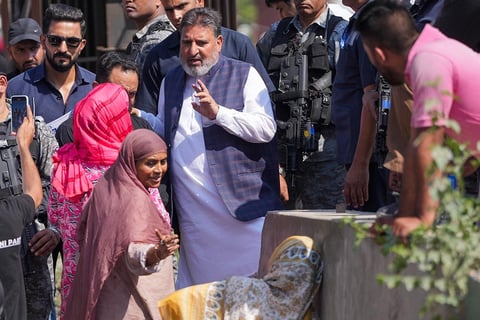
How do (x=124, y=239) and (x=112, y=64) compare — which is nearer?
(x=124, y=239)

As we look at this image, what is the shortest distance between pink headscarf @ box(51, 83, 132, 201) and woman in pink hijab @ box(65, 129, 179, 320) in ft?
1.31

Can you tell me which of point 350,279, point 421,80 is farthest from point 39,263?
point 421,80

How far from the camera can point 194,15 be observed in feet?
21.7

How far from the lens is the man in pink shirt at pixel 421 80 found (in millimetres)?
3762

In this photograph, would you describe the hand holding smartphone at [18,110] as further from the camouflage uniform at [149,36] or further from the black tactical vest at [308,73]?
the black tactical vest at [308,73]

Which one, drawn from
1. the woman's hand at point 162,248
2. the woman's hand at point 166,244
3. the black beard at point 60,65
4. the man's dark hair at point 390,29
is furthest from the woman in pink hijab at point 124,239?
the man's dark hair at point 390,29

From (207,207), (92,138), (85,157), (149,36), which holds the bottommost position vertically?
(207,207)

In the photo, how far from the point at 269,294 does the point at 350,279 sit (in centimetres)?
33

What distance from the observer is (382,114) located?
568 centimetres

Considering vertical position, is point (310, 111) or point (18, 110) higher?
point (18, 110)

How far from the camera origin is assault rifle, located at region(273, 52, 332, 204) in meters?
6.76

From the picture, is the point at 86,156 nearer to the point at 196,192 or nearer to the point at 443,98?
the point at 196,192

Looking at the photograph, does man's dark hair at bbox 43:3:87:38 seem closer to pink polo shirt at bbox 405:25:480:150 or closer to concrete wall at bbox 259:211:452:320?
concrete wall at bbox 259:211:452:320

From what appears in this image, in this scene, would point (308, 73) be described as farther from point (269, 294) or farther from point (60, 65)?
point (269, 294)
